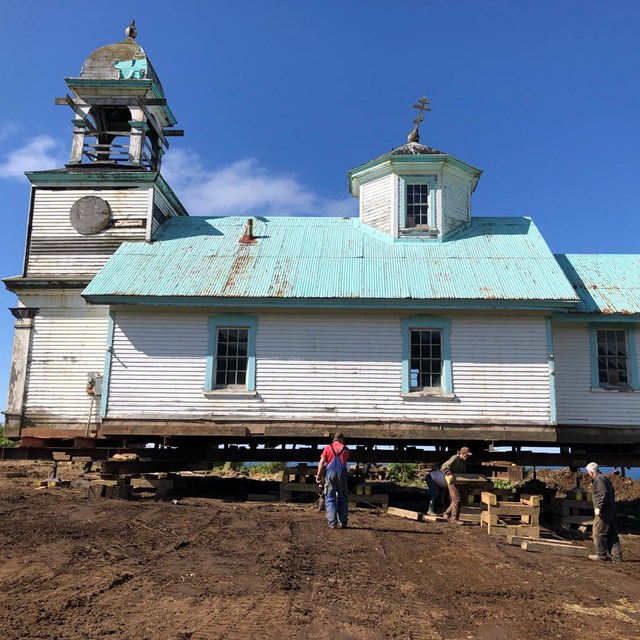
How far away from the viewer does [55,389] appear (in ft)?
51.3

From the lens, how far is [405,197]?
1752cm

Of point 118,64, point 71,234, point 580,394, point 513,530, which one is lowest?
point 513,530

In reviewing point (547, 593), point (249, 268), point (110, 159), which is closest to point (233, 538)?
point (547, 593)

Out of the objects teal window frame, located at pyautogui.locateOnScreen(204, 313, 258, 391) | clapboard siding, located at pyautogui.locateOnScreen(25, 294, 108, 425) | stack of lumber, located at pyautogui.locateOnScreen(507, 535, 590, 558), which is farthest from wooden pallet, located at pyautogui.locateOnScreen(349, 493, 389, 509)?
clapboard siding, located at pyautogui.locateOnScreen(25, 294, 108, 425)

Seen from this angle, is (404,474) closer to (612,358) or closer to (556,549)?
(612,358)

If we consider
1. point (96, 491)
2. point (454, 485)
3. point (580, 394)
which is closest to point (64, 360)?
point (96, 491)

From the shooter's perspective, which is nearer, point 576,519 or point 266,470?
point 576,519

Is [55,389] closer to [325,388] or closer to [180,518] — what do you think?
[180,518]

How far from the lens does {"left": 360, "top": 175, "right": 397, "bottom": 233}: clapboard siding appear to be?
693 inches

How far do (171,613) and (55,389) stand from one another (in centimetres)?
1130

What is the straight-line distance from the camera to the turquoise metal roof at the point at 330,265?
47.3 ft

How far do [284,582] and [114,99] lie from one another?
16.3 metres

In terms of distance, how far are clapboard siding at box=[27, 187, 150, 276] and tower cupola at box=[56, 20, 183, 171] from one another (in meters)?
1.26

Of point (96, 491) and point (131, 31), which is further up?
point (131, 31)
